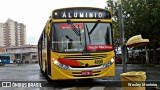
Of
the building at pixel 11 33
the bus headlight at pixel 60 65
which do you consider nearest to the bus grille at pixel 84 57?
the bus headlight at pixel 60 65

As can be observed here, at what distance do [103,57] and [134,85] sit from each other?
466cm

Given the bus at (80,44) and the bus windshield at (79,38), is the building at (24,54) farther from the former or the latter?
the bus windshield at (79,38)

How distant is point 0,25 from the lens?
149 metres

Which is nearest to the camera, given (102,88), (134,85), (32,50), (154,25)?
(134,85)

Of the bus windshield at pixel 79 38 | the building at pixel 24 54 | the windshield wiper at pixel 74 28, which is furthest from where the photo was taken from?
the building at pixel 24 54

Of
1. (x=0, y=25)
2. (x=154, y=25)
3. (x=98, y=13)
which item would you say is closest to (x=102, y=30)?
(x=98, y=13)

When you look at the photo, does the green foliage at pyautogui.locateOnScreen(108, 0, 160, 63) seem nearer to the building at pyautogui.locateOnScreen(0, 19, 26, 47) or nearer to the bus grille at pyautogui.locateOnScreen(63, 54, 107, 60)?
the bus grille at pyautogui.locateOnScreen(63, 54, 107, 60)

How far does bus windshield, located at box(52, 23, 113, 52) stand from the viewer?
14141 mm

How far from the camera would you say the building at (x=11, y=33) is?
151 m

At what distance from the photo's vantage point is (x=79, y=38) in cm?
1423

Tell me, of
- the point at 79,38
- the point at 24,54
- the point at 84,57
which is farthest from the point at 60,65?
the point at 24,54

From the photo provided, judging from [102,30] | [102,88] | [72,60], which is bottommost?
[102,88]

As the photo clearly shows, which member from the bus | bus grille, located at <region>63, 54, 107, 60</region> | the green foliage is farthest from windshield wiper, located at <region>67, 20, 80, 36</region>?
the green foliage

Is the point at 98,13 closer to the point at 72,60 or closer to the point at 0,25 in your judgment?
the point at 72,60
